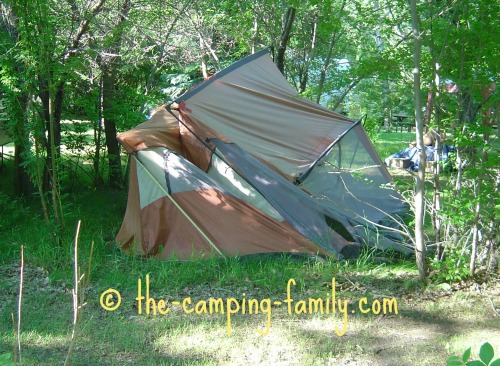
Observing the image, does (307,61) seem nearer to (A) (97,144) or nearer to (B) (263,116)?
(B) (263,116)

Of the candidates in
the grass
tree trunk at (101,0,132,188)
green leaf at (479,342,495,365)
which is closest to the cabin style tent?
the grass

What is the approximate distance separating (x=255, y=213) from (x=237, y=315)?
153cm

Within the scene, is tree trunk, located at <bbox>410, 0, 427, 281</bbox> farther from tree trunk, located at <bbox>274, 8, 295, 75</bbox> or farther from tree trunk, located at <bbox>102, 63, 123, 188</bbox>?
tree trunk, located at <bbox>102, 63, 123, 188</bbox>

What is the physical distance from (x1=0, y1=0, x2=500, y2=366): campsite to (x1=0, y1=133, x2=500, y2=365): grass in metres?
0.02

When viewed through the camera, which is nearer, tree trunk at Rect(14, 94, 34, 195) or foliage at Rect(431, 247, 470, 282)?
foliage at Rect(431, 247, 470, 282)

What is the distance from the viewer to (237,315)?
4535 millimetres

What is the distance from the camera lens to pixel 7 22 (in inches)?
280

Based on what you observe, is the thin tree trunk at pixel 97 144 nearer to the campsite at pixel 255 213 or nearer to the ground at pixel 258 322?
the campsite at pixel 255 213

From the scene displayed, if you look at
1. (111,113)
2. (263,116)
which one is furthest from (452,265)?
(111,113)

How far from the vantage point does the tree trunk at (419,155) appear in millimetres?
4516

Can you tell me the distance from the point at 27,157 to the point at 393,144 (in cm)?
1197

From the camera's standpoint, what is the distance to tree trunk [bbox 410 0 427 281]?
14.8 feet

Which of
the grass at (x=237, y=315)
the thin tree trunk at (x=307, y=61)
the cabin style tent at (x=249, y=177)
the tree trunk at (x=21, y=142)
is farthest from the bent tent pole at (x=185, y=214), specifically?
the thin tree trunk at (x=307, y=61)

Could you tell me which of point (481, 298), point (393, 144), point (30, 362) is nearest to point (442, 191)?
point (481, 298)
